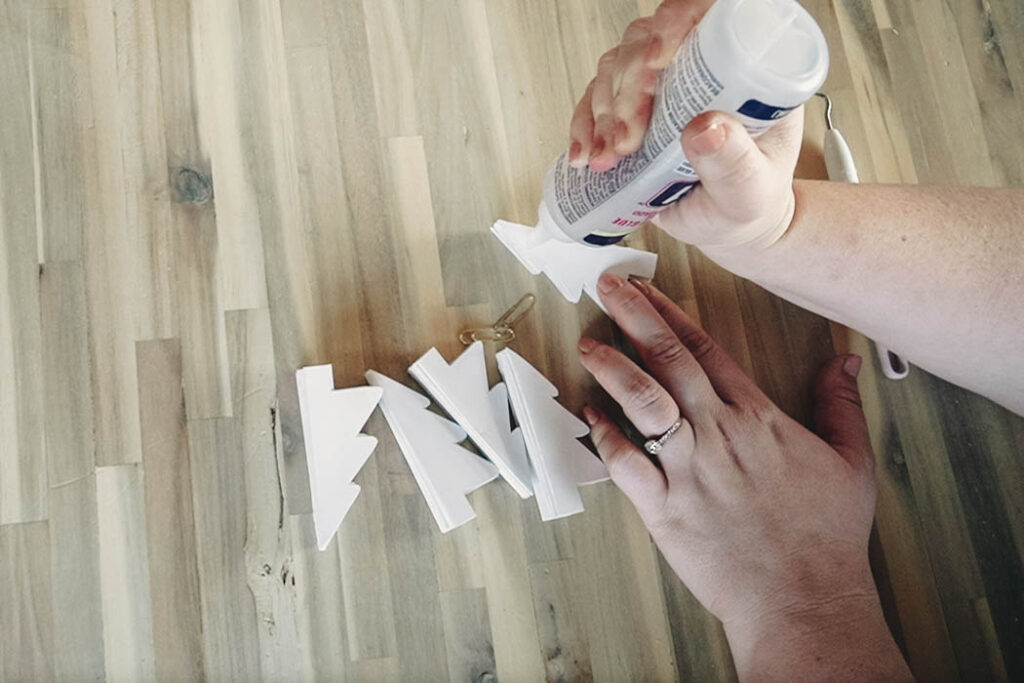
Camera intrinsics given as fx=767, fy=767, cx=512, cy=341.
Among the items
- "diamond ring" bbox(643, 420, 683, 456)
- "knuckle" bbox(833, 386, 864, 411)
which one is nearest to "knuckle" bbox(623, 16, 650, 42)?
"diamond ring" bbox(643, 420, 683, 456)

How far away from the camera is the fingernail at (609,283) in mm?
825

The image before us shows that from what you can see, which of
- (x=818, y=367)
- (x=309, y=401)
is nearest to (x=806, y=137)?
(x=818, y=367)

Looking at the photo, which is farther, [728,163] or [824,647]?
[824,647]

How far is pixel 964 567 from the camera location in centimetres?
86

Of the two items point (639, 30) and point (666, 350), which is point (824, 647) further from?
point (639, 30)

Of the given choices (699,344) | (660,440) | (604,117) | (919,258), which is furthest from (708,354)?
(604,117)

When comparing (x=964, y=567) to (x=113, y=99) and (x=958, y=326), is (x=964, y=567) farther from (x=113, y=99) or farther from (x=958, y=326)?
(x=113, y=99)

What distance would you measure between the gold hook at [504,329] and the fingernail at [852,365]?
14.1 inches

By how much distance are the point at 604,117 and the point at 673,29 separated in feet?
0.26

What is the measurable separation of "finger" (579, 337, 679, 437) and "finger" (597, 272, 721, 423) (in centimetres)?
2

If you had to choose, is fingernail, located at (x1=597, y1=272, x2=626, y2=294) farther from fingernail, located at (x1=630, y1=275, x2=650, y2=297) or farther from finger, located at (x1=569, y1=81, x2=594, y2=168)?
finger, located at (x1=569, y1=81, x2=594, y2=168)

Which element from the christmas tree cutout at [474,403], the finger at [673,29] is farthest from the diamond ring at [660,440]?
the finger at [673,29]

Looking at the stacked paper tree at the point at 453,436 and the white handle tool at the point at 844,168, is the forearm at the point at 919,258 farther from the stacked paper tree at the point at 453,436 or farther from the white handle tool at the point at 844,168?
the stacked paper tree at the point at 453,436

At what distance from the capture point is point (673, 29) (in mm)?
553
